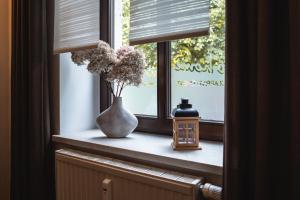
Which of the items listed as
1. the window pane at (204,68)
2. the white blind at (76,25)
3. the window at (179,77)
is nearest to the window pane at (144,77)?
the window at (179,77)

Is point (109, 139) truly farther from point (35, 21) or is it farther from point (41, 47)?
point (35, 21)

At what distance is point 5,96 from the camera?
7.09ft

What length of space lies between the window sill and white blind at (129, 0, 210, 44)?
486 mm

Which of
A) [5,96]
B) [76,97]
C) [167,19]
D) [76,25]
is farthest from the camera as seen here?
[5,96]

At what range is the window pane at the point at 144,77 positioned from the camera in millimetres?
1795

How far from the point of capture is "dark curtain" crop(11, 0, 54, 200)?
5.89 ft

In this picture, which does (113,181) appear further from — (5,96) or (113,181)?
(5,96)

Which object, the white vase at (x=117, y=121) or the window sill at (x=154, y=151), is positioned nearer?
the window sill at (x=154, y=151)

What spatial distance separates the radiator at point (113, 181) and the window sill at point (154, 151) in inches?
1.4

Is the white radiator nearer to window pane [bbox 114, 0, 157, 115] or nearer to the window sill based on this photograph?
the window sill

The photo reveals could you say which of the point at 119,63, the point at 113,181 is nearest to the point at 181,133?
the point at 113,181

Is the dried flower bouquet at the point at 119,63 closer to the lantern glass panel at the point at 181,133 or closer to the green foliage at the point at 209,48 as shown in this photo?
the green foliage at the point at 209,48

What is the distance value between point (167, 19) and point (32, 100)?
36.2 inches
